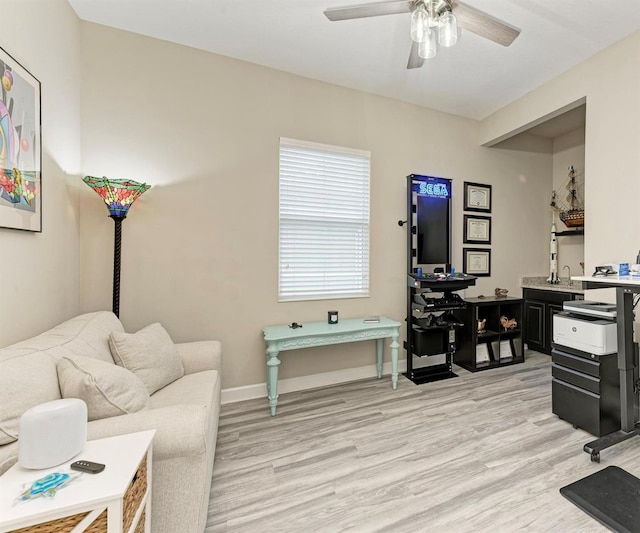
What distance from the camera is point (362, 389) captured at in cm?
302

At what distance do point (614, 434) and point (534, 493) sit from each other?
90cm

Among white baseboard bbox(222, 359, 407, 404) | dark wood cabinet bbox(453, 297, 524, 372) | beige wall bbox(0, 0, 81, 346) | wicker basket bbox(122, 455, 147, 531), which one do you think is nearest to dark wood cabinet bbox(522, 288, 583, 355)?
dark wood cabinet bbox(453, 297, 524, 372)

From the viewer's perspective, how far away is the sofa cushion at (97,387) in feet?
4.19

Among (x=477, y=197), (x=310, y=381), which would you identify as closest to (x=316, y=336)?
(x=310, y=381)

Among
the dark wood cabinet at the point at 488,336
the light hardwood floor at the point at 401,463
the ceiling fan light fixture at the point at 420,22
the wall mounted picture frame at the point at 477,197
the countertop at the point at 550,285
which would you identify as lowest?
the light hardwood floor at the point at 401,463

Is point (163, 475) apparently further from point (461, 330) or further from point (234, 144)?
point (461, 330)

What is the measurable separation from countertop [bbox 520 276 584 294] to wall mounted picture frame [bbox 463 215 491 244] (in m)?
0.91

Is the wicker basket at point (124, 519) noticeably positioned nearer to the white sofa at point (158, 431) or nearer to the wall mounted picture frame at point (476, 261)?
the white sofa at point (158, 431)

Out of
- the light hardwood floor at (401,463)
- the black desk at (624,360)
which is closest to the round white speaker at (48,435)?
the light hardwood floor at (401,463)

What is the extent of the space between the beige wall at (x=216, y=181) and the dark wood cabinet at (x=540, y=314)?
2.10 m

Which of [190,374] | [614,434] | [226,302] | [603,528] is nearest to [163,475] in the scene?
[190,374]

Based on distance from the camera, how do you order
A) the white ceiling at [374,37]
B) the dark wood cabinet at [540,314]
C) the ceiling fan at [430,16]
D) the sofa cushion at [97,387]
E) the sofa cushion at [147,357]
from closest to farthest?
the sofa cushion at [97,387] < the ceiling fan at [430,16] < the sofa cushion at [147,357] < the white ceiling at [374,37] < the dark wood cabinet at [540,314]

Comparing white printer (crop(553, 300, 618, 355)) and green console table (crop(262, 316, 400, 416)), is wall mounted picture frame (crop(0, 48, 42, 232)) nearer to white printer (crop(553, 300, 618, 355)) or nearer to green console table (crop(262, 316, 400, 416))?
green console table (crop(262, 316, 400, 416))

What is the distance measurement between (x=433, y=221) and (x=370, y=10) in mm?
2226
